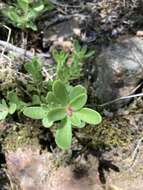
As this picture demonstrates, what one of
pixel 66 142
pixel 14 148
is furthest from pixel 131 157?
pixel 14 148

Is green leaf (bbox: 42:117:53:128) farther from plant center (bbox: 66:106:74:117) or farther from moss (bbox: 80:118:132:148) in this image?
moss (bbox: 80:118:132:148)

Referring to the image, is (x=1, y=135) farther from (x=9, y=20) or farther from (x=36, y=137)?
(x=9, y=20)

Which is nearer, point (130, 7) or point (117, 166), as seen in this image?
point (117, 166)

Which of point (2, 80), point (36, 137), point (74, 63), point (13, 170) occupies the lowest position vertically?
point (13, 170)

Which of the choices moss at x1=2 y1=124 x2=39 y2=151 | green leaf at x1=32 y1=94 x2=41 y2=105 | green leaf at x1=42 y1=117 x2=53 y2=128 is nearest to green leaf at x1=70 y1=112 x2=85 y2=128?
green leaf at x1=42 y1=117 x2=53 y2=128

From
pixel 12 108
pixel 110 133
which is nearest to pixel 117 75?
pixel 110 133
